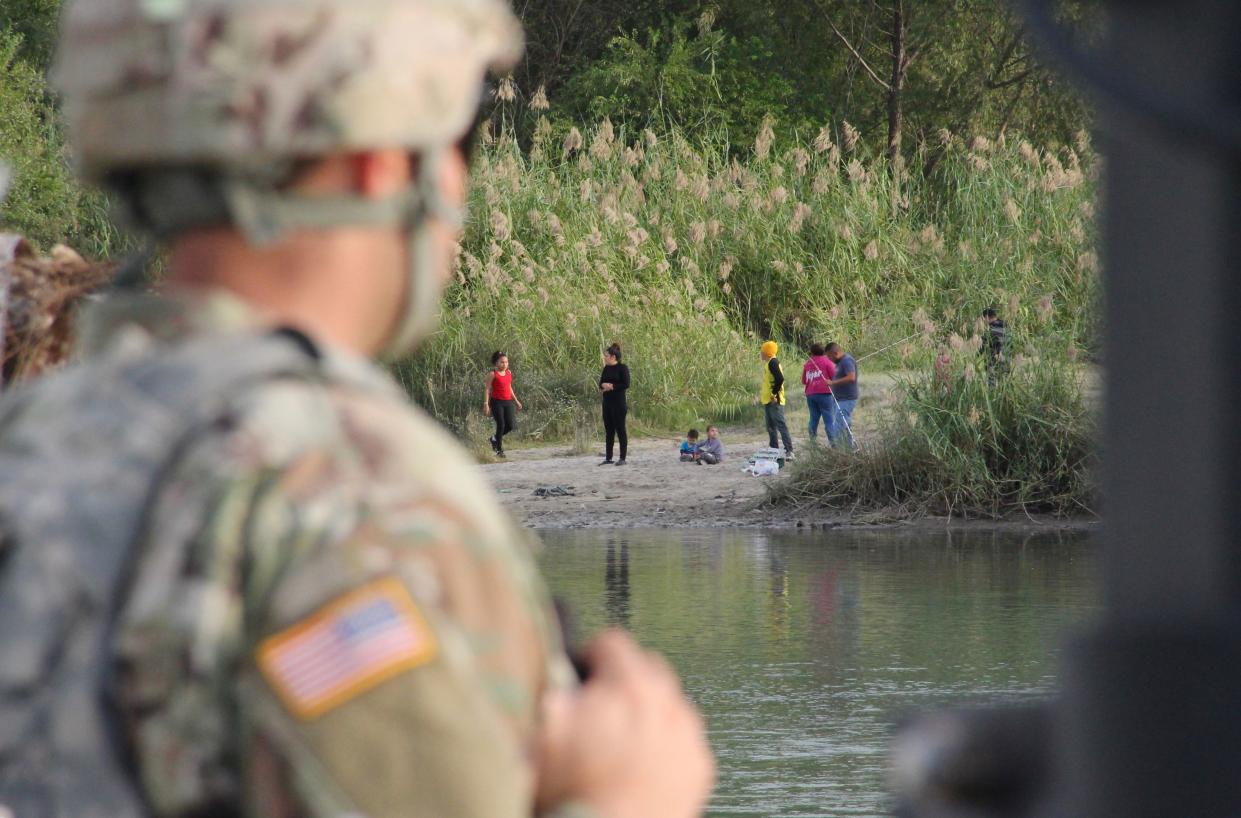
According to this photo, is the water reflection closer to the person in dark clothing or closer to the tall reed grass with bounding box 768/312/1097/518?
the tall reed grass with bounding box 768/312/1097/518

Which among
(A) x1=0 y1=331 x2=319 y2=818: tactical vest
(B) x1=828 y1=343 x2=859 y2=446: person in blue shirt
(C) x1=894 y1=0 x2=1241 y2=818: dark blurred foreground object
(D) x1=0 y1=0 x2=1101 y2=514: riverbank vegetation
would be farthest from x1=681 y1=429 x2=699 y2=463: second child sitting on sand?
(C) x1=894 y1=0 x2=1241 y2=818: dark blurred foreground object

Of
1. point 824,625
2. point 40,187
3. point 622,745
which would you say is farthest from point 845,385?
point 622,745

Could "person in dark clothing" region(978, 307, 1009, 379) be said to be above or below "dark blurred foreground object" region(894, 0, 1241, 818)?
above

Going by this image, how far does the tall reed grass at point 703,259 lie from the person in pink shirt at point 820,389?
1667 mm

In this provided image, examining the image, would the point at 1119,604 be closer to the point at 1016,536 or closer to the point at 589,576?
the point at 589,576

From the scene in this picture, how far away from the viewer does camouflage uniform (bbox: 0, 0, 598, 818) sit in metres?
1.28

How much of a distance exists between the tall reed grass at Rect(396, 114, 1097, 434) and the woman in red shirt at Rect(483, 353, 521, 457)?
1.52 meters

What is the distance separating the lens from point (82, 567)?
52.7 inches

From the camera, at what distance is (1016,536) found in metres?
19.3

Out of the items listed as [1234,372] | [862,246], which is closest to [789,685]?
[1234,372]

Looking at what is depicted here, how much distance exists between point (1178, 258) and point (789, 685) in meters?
9.94

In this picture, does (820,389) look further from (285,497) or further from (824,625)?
(285,497)

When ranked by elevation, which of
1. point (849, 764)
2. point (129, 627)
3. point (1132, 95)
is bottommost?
point (849, 764)

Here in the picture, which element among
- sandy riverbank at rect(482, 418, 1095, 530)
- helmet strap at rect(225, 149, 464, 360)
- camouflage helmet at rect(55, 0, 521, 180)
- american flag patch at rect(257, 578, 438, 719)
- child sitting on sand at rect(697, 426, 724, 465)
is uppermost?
camouflage helmet at rect(55, 0, 521, 180)
